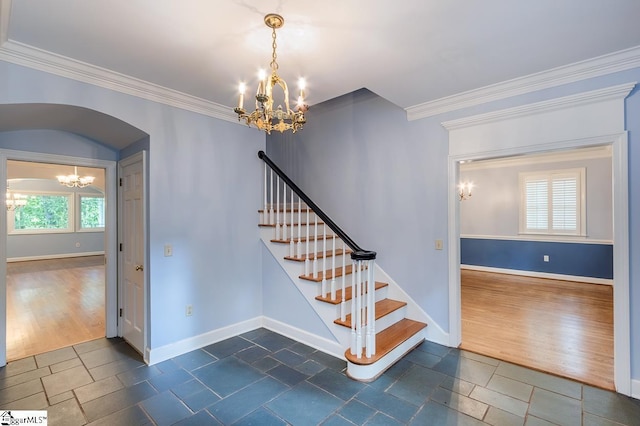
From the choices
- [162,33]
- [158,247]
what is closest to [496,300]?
[158,247]

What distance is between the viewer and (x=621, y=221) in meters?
2.39

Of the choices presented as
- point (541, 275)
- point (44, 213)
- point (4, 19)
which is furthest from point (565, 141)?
point (44, 213)

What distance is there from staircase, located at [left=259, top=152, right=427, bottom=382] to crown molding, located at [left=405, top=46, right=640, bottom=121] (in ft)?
5.66

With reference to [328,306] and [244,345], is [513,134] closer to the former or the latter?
[328,306]

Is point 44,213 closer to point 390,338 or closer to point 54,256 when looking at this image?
point 54,256

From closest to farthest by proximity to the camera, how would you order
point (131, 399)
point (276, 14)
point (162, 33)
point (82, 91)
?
point (276, 14), point (162, 33), point (131, 399), point (82, 91)

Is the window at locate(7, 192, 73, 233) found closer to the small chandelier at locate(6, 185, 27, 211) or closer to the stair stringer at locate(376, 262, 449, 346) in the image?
the small chandelier at locate(6, 185, 27, 211)

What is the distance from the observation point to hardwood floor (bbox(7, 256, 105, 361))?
3.47 metres

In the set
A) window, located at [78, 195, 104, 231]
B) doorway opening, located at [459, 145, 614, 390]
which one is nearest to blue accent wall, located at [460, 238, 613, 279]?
doorway opening, located at [459, 145, 614, 390]

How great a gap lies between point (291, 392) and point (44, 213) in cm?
1161

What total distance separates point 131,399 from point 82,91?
103 inches

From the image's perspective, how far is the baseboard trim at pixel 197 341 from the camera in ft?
9.75

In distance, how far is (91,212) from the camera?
1075 cm

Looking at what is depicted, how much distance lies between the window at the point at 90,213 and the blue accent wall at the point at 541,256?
12192 millimetres
